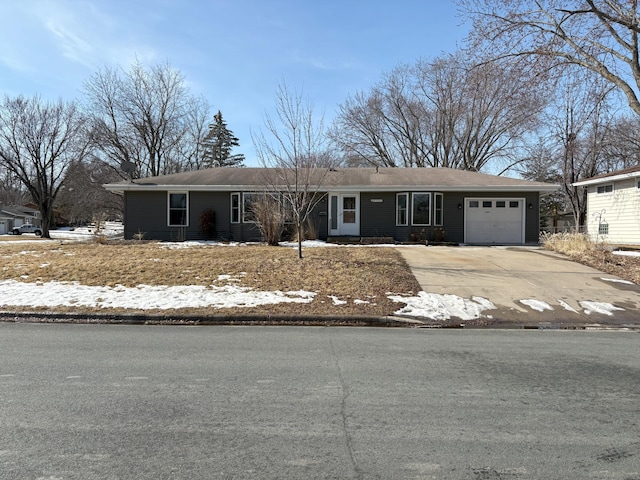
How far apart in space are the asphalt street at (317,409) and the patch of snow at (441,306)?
6.32 feet

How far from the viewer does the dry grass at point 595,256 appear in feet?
40.0

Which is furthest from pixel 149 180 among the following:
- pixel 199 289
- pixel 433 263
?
pixel 433 263

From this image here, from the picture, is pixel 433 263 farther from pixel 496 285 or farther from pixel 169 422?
pixel 169 422

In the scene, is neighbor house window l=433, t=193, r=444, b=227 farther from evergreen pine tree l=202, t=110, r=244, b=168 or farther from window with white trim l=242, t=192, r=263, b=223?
evergreen pine tree l=202, t=110, r=244, b=168

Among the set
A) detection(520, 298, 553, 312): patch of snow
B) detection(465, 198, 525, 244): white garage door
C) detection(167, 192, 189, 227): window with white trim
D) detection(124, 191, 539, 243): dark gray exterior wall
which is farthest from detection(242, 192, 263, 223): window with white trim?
detection(520, 298, 553, 312): patch of snow

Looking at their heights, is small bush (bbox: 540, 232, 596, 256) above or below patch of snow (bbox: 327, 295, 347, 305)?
above

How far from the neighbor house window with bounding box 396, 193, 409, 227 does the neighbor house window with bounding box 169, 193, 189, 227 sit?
9778 mm

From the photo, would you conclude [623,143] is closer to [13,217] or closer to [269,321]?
[269,321]

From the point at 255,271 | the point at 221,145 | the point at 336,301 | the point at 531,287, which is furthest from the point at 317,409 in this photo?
the point at 221,145

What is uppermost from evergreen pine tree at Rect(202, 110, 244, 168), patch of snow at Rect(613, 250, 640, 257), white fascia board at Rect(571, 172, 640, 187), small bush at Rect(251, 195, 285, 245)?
evergreen pine tree at Rect(202, 110, 244, 168)

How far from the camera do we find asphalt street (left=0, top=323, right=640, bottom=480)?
117 inches

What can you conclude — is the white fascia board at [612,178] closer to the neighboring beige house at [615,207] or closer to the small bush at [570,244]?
the neighboring beige house at [615,207]

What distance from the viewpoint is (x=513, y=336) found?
705 centimetres

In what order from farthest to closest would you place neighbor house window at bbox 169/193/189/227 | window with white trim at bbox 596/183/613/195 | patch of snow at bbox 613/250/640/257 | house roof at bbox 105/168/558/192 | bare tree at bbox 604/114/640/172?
bare tree at bbox 604/114/640/172 → window with white trim at bbox 596/183/613/195 → neighbor house window at bbox 169/193/189/227 → house roof at bbox 105/168/558/192 → patch of snow at bbox 613/250/640/257
